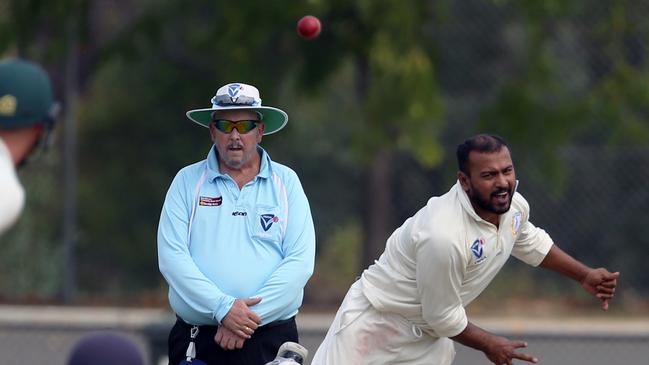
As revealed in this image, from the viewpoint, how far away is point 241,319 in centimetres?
635

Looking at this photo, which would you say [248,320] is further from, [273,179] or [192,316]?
[273,179]

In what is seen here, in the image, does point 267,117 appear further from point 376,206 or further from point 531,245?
point 376,206

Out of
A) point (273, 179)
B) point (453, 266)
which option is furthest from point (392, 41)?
point (453, 266)

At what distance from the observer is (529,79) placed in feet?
43.0

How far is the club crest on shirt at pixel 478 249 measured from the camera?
604cm

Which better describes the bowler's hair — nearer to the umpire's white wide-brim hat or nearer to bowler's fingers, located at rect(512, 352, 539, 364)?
bowler's fingers, located at rect(512, 352, 539, 364)

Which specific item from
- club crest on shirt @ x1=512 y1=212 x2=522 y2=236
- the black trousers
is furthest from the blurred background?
club crest on shirt @ x1=512 y1=212 x2=522 y2=236

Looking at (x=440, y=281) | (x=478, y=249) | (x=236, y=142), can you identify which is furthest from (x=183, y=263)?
(x=478, y=249)

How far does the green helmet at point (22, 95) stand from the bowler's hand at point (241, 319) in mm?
2274

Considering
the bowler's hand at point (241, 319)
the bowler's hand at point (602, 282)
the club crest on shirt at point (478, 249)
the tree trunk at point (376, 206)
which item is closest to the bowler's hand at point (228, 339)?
the bowler's hand at point (241, 319)

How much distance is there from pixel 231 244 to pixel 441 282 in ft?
3.55

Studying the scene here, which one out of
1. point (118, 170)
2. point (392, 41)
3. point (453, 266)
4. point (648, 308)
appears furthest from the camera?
point (118, 170)

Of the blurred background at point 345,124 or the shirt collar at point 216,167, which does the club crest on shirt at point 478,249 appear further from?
the blurred background at point 345,124

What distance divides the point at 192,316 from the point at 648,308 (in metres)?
7.83
